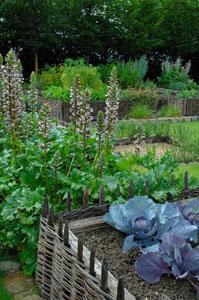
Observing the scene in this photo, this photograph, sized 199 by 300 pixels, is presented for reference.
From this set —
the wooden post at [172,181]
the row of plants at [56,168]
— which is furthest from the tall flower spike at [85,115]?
the wooden post at [172,181]

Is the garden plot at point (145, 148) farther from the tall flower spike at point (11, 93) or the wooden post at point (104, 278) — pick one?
the wooden post at point (104, 278)

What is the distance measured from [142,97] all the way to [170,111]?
3.00 feet

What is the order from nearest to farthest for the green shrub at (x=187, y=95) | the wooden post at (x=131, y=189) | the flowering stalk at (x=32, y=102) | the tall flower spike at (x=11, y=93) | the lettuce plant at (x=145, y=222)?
1. the lettuce plant at (x=145, y=222)
2. the wooden post at (x=131, y=189)
3. the tall flower spike at (x=11, y=93)
4. the flowering stalk at (x=32, y=102)
5. the green shrub at (x=187, y=95)

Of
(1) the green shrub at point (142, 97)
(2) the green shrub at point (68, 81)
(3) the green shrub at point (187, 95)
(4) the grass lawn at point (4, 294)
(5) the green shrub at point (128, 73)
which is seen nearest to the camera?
(4) the grass lawn at point (4, 294)

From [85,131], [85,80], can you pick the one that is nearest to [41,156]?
[85,131]

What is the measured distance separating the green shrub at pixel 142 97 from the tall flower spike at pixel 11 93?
8.03 metres

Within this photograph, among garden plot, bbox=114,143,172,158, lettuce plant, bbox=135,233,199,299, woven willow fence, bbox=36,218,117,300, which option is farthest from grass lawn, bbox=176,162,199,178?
lettuce plant, bbox=135,233,199,299

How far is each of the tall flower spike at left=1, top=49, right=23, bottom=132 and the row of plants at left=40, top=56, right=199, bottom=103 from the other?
21.7 ft

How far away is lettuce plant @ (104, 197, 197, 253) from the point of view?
8.96ft

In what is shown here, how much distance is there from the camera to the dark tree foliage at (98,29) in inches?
572

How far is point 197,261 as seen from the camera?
2.44 m

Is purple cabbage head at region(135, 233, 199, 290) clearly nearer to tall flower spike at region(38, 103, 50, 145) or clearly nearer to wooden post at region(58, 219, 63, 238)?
wooden post at region(58, 219, 63, 238)

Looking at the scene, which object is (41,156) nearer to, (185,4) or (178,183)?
(178,183)

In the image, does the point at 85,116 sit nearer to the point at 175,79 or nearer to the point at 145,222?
the point at 145,222
